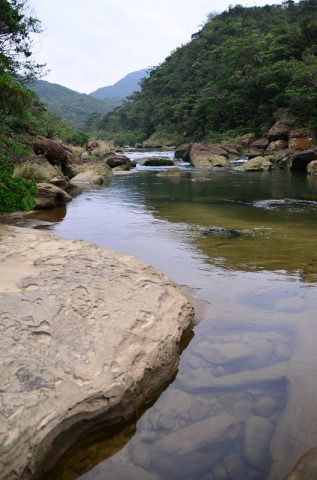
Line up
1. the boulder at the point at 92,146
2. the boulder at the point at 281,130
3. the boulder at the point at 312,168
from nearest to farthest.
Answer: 1. the boulder at the point at 312,168
2. the boulder at the point at 281,130
3. the boulder at the point at 92,146

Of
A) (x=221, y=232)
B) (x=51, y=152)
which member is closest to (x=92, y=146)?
(x=51, y=152)

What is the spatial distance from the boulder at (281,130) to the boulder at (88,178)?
16.5 meters

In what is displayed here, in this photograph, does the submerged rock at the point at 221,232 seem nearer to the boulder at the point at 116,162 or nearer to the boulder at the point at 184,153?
the boulder at the point at 116,162

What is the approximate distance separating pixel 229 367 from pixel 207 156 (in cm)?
2441

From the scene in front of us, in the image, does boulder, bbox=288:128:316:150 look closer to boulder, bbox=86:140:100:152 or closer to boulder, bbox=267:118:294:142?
boulder, bbox=267:118:294:142

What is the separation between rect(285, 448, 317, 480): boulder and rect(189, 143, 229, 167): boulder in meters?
24.1

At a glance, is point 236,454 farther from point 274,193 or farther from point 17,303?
point 274,193

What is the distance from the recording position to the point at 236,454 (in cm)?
240

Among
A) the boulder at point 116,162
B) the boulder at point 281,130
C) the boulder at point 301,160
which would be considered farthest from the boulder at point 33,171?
the boulder at point 281,130

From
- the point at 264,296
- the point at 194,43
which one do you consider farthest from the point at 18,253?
the point at 194,43

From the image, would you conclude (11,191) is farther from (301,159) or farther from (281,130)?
(281,130)

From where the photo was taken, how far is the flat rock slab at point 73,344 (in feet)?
7.32

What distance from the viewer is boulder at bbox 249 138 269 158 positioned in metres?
30.5

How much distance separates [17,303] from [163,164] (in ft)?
77.3
